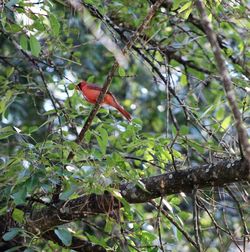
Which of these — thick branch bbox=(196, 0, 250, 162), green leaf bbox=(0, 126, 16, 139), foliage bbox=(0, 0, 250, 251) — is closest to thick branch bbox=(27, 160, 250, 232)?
foliage bbox=(0, 0, 250, 251)

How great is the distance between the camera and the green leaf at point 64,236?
9.89ft

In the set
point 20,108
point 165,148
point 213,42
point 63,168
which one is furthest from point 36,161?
point 20,108

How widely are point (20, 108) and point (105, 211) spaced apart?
335 centimetres

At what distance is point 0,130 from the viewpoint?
3.12 meters

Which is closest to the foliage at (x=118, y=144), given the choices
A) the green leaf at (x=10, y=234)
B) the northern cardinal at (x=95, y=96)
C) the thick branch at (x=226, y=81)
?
the green leaf at (x=10, y=234)

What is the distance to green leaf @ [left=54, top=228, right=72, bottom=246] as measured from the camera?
119 inches

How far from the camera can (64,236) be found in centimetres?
304

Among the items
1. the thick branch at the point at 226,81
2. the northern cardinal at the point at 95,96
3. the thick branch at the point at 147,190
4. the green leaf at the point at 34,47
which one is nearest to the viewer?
the thick branch at the point at 226,81

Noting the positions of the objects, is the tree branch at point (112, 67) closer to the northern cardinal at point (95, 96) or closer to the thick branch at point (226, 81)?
the thick branch at point (226, 81)

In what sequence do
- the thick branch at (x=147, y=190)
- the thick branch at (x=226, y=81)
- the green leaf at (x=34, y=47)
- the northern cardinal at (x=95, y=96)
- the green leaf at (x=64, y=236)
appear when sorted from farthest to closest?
the northern cardinal at (x=95, y=96), the green leaf at (x=34, y=47), the green leaf at (x=64, y=236), the thick branch at (x=147, y=190), the thick branch at (x=226, y=81)

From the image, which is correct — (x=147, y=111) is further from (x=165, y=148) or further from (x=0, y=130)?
(x=0, y=130)

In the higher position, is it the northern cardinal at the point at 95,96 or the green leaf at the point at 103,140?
the green leaf at the point at 103,140

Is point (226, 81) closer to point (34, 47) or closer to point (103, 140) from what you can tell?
point (103, 140)

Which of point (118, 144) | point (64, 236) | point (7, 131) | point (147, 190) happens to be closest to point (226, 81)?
point (147, 190)
